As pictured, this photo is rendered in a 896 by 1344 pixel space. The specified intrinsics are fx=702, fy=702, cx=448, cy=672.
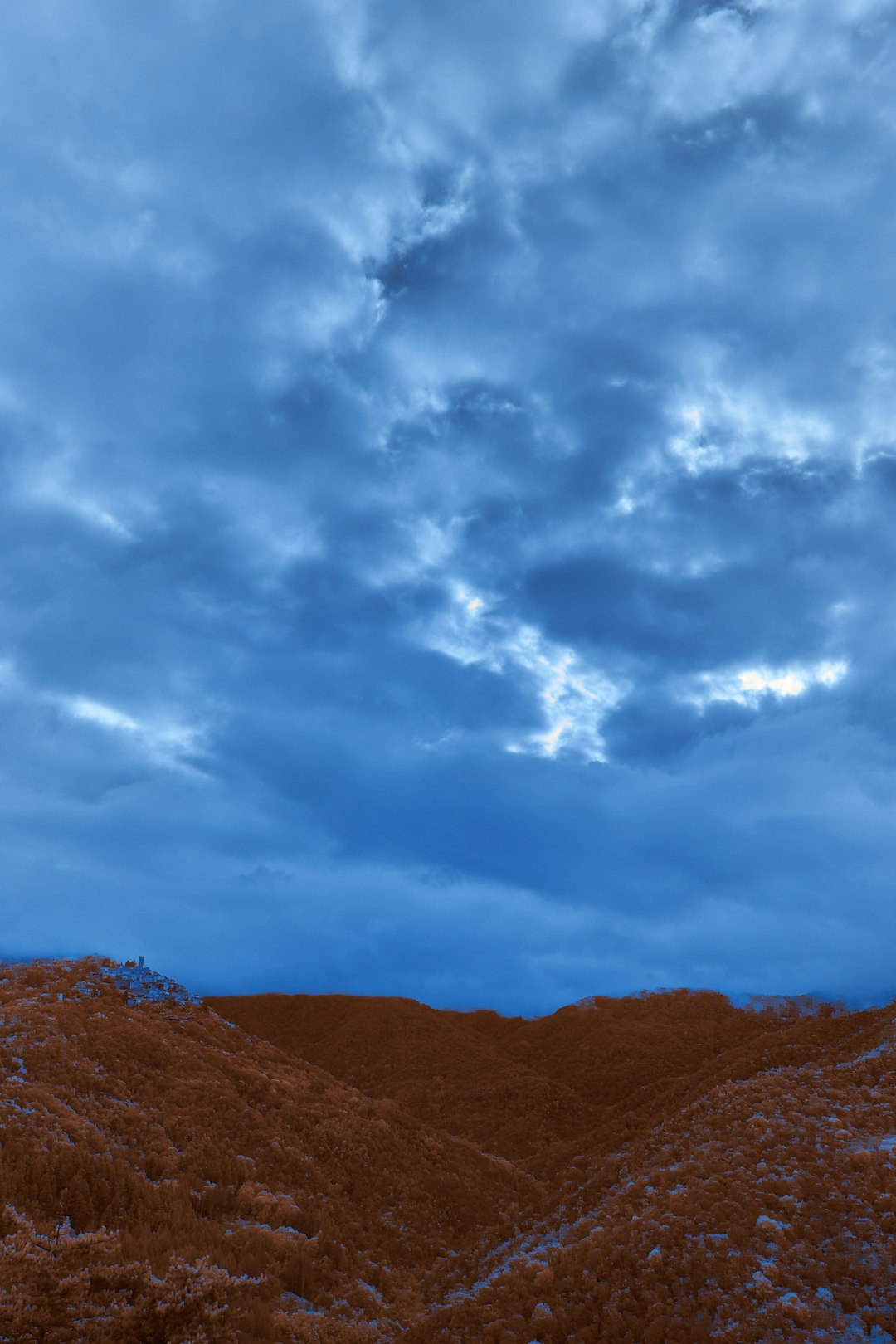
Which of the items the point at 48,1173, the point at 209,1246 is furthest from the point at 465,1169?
the point at 48,1173

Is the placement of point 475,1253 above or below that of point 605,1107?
below

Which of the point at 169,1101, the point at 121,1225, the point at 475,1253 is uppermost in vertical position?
the point at 169,1101

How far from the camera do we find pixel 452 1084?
4678 centimetres

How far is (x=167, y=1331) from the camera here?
14.6m

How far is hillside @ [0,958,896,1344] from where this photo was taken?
15.8 metres

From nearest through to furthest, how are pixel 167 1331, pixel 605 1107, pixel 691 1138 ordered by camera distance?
pixel 167 1331 < pixel 691 1138 < pixel 605 1107

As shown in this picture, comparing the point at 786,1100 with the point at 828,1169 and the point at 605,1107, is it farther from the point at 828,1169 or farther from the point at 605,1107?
the point at 605,1107

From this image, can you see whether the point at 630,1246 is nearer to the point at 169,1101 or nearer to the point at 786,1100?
the point at 786,1100

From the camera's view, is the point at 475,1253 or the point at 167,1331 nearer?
the point at 167,1331

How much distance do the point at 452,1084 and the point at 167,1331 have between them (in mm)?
35502

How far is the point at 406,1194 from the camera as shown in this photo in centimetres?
2745

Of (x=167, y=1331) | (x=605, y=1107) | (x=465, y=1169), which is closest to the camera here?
(x=167, y=1331)

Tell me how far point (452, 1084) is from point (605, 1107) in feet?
34.1

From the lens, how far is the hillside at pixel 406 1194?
15797mm
